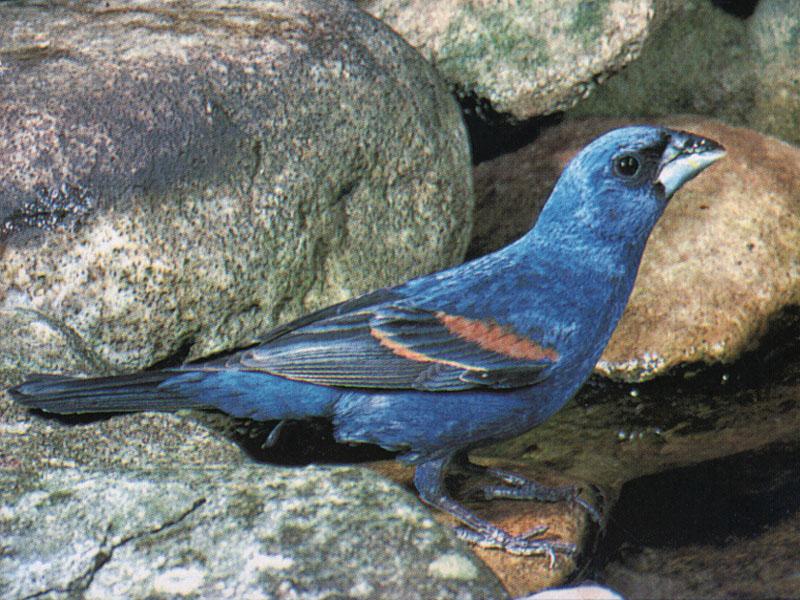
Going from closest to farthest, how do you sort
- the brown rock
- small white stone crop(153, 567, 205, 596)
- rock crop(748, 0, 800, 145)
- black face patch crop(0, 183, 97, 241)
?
small white stone crop(153, 567, 205, 596)
the brown rock
black face patch crop(0, 183, 97, 241)
rock crop(748, 0, 800, 145)

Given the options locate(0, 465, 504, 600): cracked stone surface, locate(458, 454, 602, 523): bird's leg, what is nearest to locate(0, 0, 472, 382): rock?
locate(0, 465, 504, 600): cracked stone surface

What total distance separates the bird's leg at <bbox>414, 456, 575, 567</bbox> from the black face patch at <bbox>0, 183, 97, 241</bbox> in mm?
1447

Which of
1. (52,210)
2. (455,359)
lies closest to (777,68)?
(455,359)

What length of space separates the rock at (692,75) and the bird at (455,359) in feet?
8.10

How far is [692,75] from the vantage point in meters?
6.26

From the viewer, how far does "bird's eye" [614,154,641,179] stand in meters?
3.79

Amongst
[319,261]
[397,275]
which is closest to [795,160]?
[397,275]

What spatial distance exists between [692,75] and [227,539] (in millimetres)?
4177

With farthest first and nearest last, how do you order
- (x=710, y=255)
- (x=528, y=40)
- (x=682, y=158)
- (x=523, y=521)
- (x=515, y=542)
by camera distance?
(x=528, y=40)
(x=710, y=255)
(x=682, y=158)
(x=523, y=521)
(x=515, y=542)

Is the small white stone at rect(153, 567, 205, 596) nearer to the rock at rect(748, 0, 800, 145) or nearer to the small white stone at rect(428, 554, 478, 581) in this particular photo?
the small white stone at rect(428, 554, 478, 581)

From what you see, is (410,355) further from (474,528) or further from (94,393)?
(94,393)

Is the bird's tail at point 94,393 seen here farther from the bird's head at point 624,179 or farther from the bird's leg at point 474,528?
the bird's head at point 624,179

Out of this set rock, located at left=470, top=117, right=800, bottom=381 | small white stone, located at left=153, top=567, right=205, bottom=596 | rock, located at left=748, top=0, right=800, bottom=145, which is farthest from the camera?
rock, located at left=748, top=0, right=800, bottom=145

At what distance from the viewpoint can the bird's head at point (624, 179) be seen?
12.4 feet
